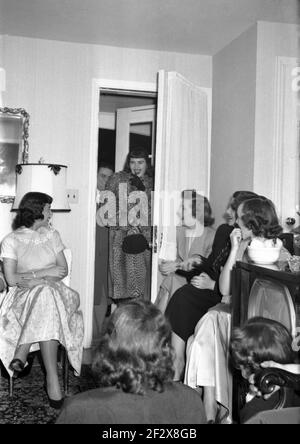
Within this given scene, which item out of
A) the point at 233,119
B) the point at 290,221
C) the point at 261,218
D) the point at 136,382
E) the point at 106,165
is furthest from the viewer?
the point at 106,165

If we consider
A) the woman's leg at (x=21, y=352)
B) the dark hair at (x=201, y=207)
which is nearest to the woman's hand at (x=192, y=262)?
the dark hair at (x=201, y=207)

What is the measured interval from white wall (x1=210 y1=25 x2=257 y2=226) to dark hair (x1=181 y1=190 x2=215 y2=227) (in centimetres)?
30

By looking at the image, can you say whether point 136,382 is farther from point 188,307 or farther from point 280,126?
point 280,126

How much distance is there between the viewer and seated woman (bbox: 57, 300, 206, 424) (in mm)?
1119

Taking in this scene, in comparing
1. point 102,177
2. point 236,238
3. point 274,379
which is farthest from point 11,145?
point 274,379

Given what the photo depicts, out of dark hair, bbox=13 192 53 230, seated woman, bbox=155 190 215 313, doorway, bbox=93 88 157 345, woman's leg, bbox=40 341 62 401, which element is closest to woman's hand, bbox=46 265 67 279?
dark hair, bbox=13 192 53 230

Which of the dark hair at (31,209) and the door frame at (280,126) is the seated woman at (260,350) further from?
the door frame at (280,126)

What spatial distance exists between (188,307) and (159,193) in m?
1.01

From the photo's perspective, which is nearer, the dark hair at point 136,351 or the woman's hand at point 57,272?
the dark hair at point 136,351

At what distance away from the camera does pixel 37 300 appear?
2.56 m

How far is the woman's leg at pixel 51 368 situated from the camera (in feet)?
8.10

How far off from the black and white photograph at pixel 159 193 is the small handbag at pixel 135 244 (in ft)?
0.05

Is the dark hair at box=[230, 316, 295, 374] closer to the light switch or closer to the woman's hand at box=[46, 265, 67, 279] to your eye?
the woman's hand at box=[46, 265, 67, 279]

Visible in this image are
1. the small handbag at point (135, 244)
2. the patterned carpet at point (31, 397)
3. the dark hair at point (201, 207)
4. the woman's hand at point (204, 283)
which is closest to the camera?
the patterned carpet at point (31, 397)
